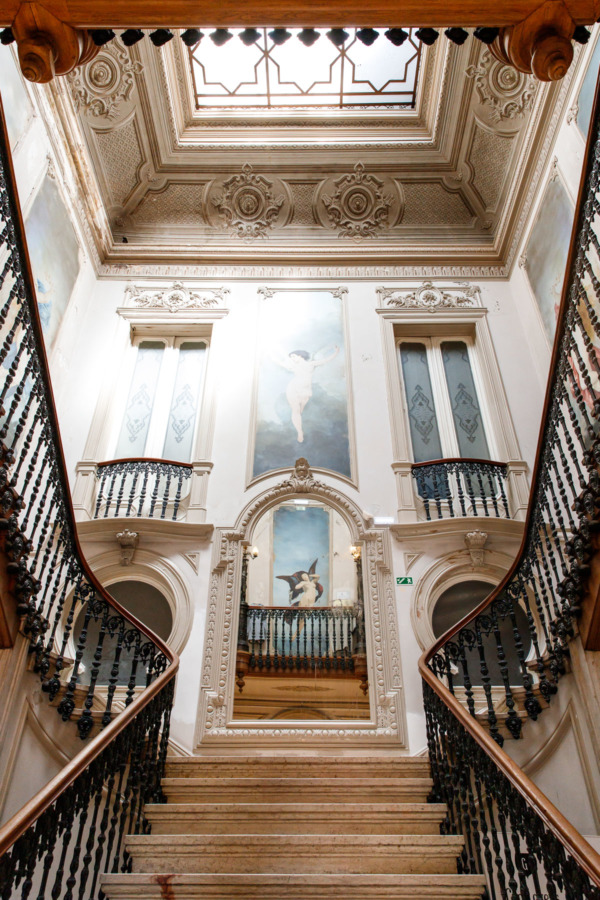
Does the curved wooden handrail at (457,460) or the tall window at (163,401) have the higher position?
the tall window at (163,401)

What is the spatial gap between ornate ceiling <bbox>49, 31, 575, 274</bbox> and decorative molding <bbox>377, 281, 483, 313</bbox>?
1.75 ft

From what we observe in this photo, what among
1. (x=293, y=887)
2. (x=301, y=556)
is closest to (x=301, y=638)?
(x=301, y=556)

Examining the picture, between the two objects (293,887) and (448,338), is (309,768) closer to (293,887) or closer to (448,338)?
(293,887)

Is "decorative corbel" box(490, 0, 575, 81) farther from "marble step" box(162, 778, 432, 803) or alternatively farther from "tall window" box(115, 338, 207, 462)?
"tall window" box(115, 338, 207, 462)

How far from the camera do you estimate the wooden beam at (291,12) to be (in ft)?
9.11

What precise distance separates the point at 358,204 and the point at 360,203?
0.11 ft

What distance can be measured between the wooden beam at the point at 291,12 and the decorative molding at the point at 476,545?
14.6 ft

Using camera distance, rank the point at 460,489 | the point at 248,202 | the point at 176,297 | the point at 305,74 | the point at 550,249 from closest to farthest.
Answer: the point at 460,489
the point at 550,249
the point at 176,297
the point at 305,74
the point at 248,202

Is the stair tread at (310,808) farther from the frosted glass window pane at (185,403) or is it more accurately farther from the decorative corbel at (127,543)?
the frosted glass window pane at (185,403)

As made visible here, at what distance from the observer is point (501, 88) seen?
8.30 metres

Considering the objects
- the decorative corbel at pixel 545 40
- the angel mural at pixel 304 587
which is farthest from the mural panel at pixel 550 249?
the decorative corbel at pixel 545 40

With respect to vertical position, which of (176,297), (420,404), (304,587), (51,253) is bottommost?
(304,587)

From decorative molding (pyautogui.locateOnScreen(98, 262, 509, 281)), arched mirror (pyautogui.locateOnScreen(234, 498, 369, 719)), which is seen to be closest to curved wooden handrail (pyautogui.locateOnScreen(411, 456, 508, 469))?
arched mirror (pyautogui.locateOnScreen(234, 498, 369, 719))

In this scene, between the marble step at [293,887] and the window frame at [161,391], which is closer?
the marble step at [293,887]
